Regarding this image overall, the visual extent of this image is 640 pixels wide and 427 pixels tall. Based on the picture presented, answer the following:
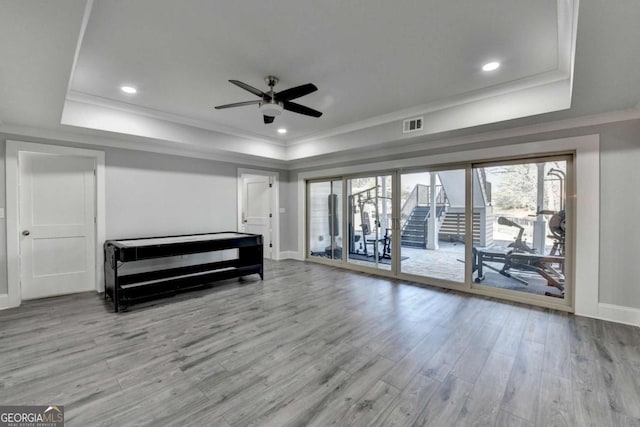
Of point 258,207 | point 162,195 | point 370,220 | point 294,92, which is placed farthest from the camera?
point 258,207

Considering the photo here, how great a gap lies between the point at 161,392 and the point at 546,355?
319 cm

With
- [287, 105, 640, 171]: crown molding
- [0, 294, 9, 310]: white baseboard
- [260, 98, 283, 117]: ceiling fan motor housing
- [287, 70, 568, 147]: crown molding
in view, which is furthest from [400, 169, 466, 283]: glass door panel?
[0, 294, 9, 310]: white baseboard

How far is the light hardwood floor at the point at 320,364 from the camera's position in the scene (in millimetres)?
1789

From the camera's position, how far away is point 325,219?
259 inches

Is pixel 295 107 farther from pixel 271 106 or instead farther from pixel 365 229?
pixel 365 229

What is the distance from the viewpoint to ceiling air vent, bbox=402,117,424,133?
406cm

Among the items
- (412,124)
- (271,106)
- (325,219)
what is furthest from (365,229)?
(271,106)

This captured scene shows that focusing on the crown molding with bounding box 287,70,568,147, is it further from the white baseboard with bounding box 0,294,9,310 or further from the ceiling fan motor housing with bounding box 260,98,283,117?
the white baseboard with bounding box 0,294,9,310

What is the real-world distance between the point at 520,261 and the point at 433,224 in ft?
4.50

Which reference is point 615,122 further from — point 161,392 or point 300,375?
point 161,392

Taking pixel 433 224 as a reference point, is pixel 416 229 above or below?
below

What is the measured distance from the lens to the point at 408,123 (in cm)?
415

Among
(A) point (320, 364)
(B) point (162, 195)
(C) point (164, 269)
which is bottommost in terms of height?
(A) point (320, 364)

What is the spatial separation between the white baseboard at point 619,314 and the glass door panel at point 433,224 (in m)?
1.58
